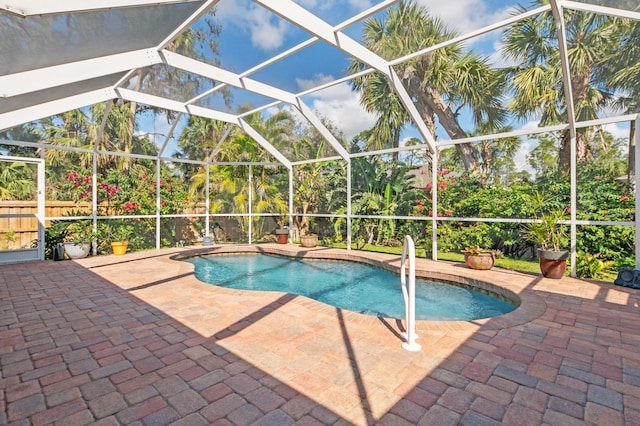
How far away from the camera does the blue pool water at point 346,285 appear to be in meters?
5.66

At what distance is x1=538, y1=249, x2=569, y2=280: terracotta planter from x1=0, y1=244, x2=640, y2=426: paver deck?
1198mm

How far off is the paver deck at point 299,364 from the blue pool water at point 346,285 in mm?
1329

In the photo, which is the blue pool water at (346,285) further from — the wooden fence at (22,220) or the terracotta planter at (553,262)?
the wooden fence at (22,220)

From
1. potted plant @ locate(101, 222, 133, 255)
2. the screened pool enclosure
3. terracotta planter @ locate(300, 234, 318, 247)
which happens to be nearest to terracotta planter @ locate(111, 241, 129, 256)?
potted plant @ locate(101, 222, 133, 255)

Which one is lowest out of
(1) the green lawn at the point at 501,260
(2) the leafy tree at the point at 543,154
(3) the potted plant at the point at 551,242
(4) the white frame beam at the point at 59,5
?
(1) the green lawn at the point at 501,260

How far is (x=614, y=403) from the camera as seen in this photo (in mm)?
2338

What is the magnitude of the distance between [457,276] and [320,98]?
6382 mm

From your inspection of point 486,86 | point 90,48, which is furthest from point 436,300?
point 90,48

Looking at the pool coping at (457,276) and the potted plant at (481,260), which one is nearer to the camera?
the pool coping at (457,276)

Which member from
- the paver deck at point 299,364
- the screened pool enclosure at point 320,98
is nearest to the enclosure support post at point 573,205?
the screened pool enclosure at point 320,98

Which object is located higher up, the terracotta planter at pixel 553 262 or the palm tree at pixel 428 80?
the palm tree at pixel 428 80

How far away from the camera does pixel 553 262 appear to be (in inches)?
247

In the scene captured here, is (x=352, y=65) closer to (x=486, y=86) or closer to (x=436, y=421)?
(x=486, y=86)

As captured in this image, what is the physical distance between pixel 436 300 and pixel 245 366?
4.36m
